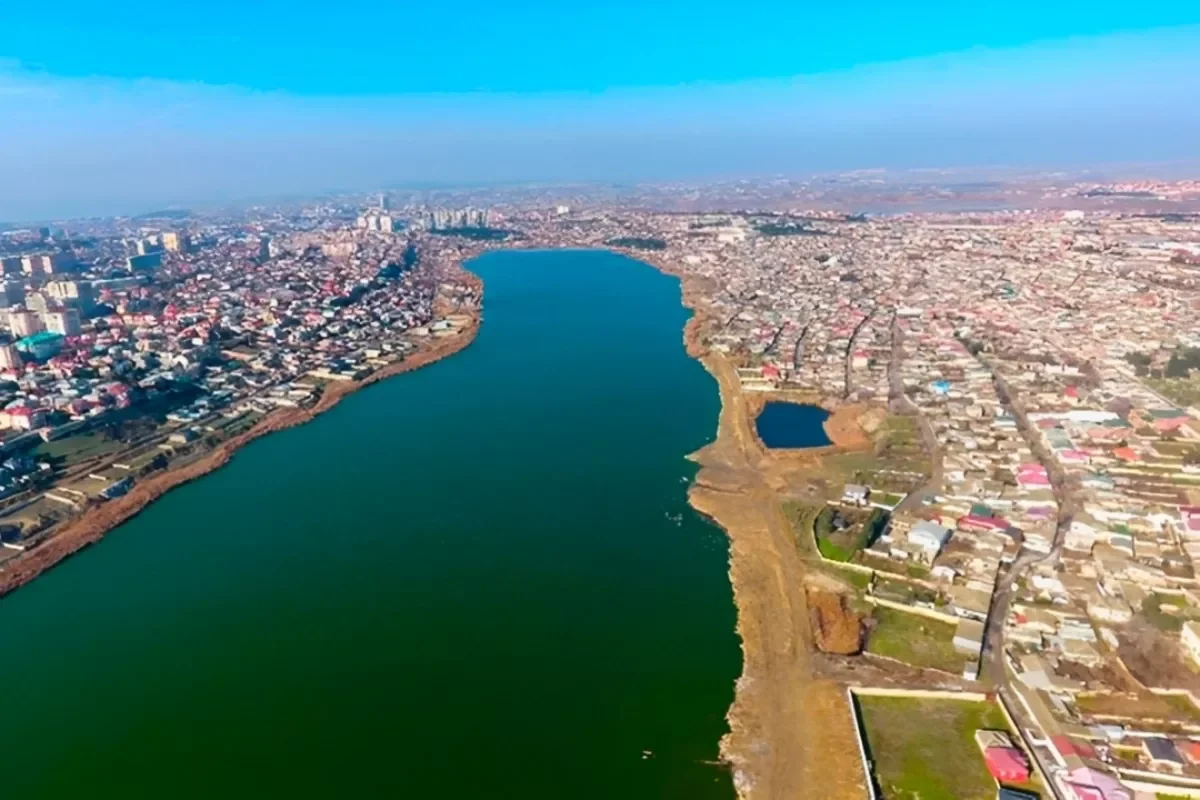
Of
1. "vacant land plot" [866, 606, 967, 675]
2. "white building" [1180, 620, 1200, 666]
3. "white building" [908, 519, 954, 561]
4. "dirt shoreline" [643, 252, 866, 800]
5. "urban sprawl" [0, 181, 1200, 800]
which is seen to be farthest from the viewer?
"white building" [908, 519, 954, 561]

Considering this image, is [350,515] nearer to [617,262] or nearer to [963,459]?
[963,459]

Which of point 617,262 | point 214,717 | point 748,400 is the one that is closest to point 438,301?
point 617,262

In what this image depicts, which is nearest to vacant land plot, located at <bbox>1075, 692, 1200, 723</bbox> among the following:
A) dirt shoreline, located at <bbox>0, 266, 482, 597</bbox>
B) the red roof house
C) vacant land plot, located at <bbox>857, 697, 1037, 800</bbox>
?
vacant land plot, located at <bbox>857, 697, 1037, 800</bbox>

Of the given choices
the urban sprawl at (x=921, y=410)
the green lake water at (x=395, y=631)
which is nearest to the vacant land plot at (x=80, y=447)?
the urban sprawl at (x=921, y=410)

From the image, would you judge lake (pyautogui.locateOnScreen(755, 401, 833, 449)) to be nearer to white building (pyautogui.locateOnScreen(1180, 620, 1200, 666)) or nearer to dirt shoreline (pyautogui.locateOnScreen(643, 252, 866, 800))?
dirt shoreline (pyautogui.locateOnScreen(643, 252, 866, 800))

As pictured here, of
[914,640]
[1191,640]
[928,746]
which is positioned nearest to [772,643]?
[914,640]

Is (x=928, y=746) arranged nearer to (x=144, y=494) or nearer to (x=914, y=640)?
(x=914, y=640)
